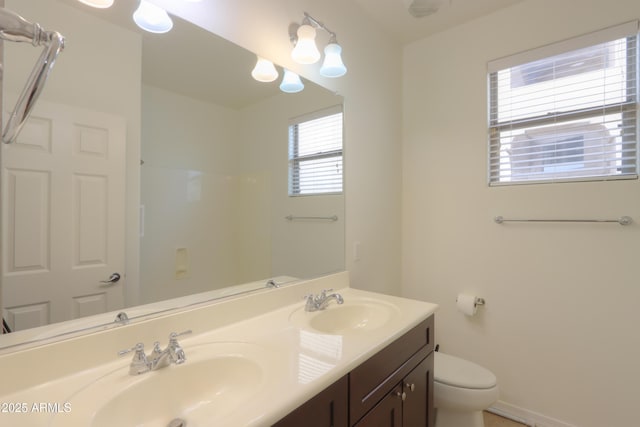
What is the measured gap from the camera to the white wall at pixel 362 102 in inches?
52.1

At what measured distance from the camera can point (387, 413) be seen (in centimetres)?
107

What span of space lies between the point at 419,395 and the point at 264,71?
5.32ft

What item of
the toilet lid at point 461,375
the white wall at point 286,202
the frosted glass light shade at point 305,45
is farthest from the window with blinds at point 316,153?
the toilet lid at point 461,375

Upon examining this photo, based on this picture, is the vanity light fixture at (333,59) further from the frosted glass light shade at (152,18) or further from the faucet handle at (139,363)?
the faucet handle at (139,363)

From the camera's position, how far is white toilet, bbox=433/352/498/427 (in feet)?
4.88

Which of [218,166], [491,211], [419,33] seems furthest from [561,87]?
[218,166]

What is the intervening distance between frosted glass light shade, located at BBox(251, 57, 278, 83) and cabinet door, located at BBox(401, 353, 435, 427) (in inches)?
56.4

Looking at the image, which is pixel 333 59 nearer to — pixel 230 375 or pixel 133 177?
pixel 133 177

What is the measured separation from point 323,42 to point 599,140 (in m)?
1.60

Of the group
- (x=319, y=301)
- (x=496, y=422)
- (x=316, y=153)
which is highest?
(x=316, y=153)

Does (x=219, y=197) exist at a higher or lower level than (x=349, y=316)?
higher

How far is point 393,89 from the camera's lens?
219cm

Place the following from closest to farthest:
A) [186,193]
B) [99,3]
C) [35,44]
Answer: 1. [35,44]
2. [99,3]
3. [186,193]

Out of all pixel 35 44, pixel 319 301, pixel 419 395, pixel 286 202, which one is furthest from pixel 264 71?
pixel 419 395
